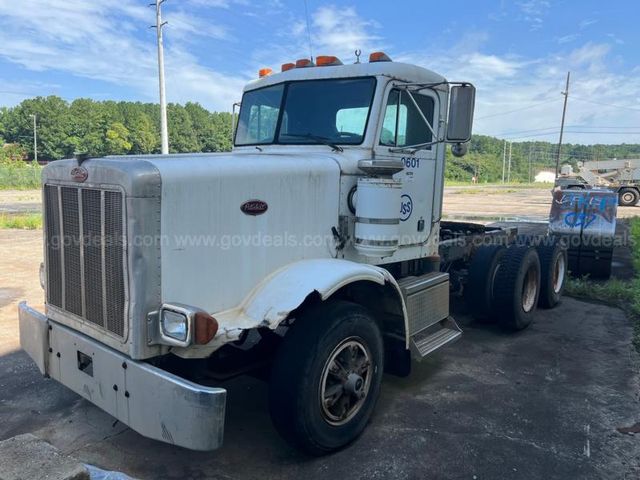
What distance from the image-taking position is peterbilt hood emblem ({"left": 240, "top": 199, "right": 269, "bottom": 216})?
3215mm

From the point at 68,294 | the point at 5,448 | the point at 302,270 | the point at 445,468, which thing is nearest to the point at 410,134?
the point at 302,270

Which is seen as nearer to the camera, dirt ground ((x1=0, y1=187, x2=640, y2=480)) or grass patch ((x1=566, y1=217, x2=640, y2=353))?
dirt ground ((x1=0, y1=187, x2=640, y2=480))

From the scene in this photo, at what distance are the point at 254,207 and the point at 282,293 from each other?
0.57m

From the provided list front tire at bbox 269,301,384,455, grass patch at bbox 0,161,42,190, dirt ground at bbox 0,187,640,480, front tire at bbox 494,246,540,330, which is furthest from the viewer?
grass patch at bbox 0,161,42,190

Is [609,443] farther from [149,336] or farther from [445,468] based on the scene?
[149,336]

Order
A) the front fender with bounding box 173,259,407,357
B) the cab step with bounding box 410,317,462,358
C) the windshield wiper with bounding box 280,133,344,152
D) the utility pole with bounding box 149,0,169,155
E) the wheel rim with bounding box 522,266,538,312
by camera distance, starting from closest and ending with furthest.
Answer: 1. the front fender with bounding box 173,259,407,357
2. the windshield wiper with bounding box 280,133,344,152
3. the cab step with bounding box 410,317,462,358
4. the wheel rim with bounding box 522,266,538,312
5. the utility pole with bounding box 149,0,169,155

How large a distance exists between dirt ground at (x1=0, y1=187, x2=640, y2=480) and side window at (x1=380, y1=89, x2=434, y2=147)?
2156 mm

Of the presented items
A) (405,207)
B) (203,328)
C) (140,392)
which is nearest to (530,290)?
(405,207)

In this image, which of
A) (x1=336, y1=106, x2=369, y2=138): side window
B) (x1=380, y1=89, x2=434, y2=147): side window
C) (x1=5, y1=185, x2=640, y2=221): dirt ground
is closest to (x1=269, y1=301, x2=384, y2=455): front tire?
(x1=336, y1=106, x2=369, y2=138): side window

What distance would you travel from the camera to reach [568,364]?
17.1 feet

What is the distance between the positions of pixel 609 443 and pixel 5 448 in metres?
3.77

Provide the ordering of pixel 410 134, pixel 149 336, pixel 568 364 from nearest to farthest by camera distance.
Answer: pixel 149 336, pixel 410 134, pixel 568 364

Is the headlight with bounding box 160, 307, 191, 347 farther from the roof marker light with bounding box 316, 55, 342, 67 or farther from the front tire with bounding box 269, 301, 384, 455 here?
the roof marker light with bounding box 316, 55, 342, 67

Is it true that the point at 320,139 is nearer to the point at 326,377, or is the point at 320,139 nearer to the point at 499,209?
the point at 326,377
